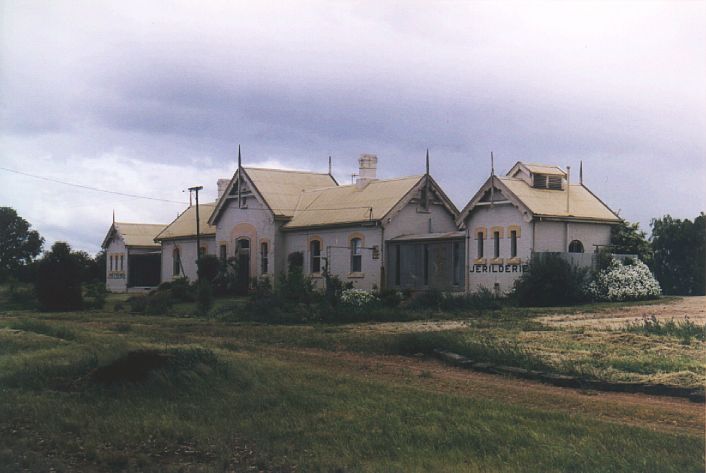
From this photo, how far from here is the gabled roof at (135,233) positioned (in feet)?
202

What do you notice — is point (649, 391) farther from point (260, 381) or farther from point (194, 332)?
point (194, 332)

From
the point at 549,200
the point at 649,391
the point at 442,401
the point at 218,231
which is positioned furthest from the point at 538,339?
the point at 218,231

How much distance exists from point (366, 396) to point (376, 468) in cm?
352

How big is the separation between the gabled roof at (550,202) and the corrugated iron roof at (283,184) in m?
11.3

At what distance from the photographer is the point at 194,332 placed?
2292 centimetres

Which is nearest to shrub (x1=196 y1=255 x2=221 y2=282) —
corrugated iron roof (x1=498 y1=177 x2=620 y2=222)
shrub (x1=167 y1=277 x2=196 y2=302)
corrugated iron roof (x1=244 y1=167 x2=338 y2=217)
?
shrub (x1=167 y1=277 x2=196 y2=302)

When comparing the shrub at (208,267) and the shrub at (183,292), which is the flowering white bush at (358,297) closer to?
the shrub at (183,292)

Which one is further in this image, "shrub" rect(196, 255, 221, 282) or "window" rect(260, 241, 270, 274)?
"shrub" rect(196, 255, 221, 282)

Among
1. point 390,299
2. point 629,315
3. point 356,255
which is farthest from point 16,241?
point 629,315

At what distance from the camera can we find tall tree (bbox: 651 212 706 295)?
129 ft

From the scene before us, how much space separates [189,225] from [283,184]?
403 inches

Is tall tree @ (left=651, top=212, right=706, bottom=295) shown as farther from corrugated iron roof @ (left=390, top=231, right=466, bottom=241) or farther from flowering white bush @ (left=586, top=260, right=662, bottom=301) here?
corrugated iron roof @ (left=390, top=231, right=466, bottom=241)

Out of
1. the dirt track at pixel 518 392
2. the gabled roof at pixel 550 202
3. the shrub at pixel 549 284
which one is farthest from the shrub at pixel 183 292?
the dirt track at pixel 518 392

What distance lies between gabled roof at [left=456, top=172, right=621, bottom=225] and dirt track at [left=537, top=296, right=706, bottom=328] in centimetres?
585
